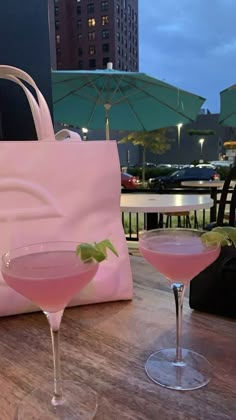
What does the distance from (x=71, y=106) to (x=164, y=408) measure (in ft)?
14.7

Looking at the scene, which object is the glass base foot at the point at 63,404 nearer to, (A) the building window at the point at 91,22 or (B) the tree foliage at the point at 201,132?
(B) the tree foliage at the point at 201,132

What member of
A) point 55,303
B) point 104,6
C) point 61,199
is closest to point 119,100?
point 61,199

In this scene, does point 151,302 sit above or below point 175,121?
below

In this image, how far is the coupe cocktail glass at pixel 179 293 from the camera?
0.48 metres

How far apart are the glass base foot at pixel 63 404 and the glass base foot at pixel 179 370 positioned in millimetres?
98

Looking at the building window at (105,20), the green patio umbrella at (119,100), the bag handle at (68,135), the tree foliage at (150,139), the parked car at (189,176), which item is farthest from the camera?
the building window at (105,20)

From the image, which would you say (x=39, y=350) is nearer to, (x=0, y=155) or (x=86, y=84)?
(x=0, y=155)

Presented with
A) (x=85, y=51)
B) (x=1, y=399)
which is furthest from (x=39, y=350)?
(x=85, y=51)

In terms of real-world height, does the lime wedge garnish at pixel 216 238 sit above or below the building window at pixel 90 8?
below

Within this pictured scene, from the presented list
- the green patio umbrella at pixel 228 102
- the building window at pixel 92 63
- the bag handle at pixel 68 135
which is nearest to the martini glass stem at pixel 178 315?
the bag handle at pixel 68 135

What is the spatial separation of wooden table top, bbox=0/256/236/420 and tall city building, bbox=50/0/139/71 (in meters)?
39.8

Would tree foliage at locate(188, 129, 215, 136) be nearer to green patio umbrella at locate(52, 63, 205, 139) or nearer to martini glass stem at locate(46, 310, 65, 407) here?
green patio umbrella at locate(52, 63, 205, 139)

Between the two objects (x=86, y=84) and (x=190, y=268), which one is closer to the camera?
(x=190, y=268)

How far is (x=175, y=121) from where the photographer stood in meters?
4.50
